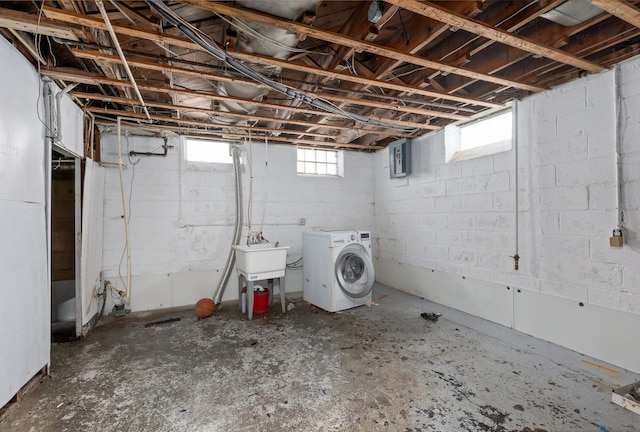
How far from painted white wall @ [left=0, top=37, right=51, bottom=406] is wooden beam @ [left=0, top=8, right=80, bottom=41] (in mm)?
140

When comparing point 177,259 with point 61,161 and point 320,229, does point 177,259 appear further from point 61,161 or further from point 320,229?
point 320,229

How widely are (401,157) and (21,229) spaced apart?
414 centimetres

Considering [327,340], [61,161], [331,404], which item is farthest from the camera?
[61,161]

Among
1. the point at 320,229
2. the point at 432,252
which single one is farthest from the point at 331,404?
the point at 320,229

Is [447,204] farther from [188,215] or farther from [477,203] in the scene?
[188,215]

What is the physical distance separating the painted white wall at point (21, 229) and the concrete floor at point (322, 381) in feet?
1.11

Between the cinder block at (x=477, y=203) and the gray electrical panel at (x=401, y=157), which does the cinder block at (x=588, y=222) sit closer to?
the cinder block at (x=477, y=203)

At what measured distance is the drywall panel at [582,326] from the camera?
2.24 meters

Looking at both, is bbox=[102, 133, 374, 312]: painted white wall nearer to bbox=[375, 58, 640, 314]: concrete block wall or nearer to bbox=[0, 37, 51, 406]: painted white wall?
bbox=[0, 37, 51, 406]: painted white wall

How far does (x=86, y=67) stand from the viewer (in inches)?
92.4

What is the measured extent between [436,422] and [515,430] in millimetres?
427

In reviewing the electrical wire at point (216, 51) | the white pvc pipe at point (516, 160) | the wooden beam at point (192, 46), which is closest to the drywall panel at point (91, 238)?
the wooden beam at point (192, 46)

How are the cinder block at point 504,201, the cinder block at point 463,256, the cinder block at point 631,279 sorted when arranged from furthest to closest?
the cinder block at point 463,256 → the cinder block at point 504,201 → the cinder block at point 631,279

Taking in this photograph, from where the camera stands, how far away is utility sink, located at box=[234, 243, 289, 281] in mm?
3371
